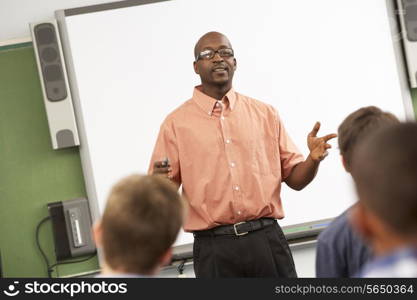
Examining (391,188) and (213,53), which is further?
(213,53)

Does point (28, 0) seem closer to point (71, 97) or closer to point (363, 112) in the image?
point (71, 97)

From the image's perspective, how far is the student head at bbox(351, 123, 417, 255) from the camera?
3.74 ft

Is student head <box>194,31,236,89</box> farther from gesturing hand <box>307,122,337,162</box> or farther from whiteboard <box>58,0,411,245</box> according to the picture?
whiteboard <box>58,0,411,245</box>

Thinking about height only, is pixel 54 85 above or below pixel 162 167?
above

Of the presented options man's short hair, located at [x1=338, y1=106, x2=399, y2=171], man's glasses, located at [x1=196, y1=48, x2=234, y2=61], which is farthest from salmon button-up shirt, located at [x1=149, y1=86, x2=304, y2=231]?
man's short hair, located at [x1=338, y1=106, x2=399, y2=171]

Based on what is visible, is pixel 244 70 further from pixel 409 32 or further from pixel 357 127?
pixel 357 127

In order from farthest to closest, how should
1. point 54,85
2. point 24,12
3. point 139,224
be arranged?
point 24,12 → point 54,85 → point 139,224

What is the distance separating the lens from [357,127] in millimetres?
2061

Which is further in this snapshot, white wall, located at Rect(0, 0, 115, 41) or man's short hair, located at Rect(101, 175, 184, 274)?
white wall, located at Rect(0, 0, 115, 41)

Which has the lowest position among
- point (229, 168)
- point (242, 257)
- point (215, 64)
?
point (242, 257)
